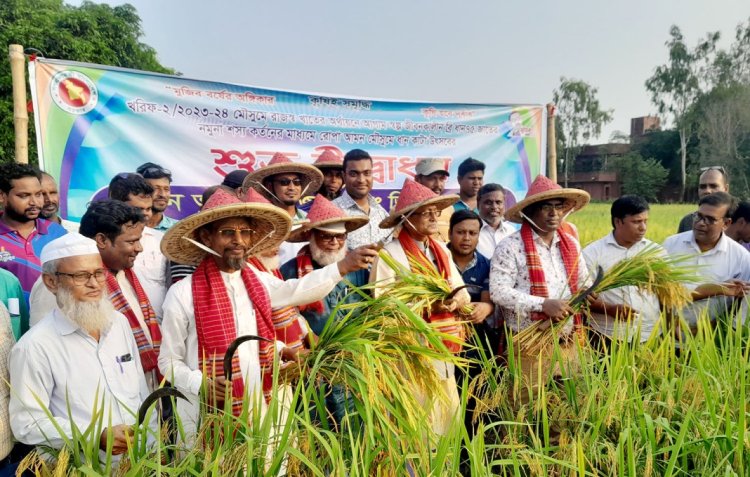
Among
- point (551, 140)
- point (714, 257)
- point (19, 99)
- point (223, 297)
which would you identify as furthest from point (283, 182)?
point (551, 140)

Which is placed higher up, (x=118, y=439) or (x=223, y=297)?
(x=223, y=297)

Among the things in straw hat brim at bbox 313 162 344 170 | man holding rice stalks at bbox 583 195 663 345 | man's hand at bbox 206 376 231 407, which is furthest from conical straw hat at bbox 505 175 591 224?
man's hand at bbox 206 376 231 407

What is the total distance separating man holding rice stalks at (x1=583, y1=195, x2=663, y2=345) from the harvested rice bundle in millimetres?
94

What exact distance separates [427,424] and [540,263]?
156cm

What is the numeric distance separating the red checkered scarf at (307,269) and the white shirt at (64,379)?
100 cm

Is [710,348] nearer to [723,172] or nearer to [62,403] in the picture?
[62,403]

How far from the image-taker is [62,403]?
1.89 meters

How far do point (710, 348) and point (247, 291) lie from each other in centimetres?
212

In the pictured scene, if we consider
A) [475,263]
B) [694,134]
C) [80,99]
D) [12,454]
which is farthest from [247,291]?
[694,134]

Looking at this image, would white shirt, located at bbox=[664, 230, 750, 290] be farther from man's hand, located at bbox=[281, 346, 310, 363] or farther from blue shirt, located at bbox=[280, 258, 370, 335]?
man's hand, located at bbox=[281, 346, 310, 363]

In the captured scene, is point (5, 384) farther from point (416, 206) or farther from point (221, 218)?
point (416, 206)

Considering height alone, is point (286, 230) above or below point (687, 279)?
above

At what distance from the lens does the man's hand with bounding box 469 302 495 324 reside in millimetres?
2986

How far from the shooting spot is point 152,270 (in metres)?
3.07
